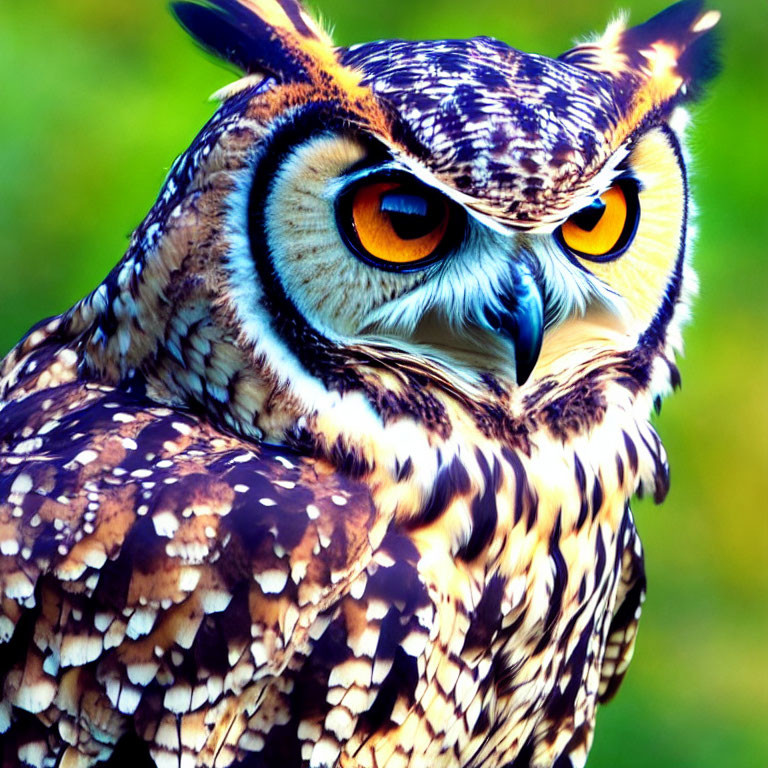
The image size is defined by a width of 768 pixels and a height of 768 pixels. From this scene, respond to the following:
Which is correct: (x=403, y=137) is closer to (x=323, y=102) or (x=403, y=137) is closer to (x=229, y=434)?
(x=323, y=102)

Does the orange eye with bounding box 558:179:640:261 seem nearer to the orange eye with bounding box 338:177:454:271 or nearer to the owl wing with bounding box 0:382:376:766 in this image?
the orange eye with bounding box 338:177:454:271

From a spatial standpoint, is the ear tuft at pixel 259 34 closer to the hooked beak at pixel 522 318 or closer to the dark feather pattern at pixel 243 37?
the dark feather pattern at pixel 243 37

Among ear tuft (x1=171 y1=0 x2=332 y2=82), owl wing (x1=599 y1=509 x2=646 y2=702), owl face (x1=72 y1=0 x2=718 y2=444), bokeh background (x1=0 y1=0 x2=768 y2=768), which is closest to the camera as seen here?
owl face (x1=72 y1=0 x2=718 y2=444)

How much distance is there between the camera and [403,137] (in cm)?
135

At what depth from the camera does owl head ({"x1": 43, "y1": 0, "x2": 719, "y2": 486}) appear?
1.35 metres

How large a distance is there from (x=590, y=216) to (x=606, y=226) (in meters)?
0.06

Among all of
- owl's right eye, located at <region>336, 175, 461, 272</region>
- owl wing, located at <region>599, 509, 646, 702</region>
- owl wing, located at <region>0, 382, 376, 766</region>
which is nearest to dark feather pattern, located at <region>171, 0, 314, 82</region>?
owl's right eye, located at <region>336, 175, 461, 272</region>

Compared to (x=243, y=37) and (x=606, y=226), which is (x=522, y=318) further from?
(x=243, y=37)

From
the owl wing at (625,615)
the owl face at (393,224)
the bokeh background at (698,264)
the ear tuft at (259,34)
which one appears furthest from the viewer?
the bokeh background at (698,264)

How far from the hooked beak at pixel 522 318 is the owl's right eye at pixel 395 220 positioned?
9 centimetres

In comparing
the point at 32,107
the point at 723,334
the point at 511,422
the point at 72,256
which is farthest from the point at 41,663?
the point at 723,334

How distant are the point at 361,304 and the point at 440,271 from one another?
0.32ft

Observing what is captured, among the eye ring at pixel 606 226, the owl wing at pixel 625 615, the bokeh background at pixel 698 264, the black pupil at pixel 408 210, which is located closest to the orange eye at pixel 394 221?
the black pupil at pixel 408 210

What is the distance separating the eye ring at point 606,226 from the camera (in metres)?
1.43
